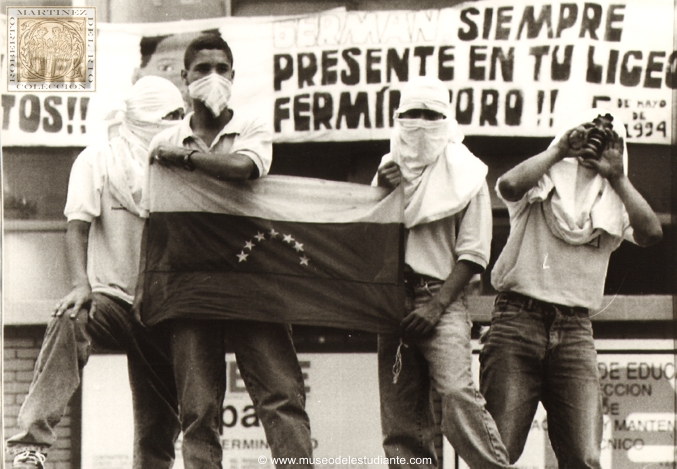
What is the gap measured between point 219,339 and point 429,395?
1201 millimetres

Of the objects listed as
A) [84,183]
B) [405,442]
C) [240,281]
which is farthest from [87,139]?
A: [405,442]

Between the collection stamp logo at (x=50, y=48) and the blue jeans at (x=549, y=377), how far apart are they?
3.03 m

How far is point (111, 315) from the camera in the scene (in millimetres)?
5434

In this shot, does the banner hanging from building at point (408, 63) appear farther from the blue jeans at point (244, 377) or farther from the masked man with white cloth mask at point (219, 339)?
the blue jeans at point (244, 377)

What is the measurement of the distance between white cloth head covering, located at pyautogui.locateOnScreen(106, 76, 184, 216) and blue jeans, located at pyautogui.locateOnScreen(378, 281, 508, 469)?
1702 mm

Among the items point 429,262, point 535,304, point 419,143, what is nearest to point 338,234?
point 429,262

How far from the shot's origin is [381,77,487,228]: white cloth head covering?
5117 millimetres

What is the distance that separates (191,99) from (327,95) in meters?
0.87

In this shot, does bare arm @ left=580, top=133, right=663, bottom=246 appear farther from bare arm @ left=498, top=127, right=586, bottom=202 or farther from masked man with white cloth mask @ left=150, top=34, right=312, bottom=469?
masked man with white cloth mask @ left=150, top=34, right=312, bottom=469

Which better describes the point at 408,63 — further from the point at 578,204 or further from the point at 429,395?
the point at 429,395

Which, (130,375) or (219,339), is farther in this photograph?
(130,375)

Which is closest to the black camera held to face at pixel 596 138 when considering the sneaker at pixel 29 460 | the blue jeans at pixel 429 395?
the blue jeans at pixel 429 395

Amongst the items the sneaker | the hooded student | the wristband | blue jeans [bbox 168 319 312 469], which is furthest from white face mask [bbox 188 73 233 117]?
the sneaker

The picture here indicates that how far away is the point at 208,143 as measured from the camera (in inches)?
207
